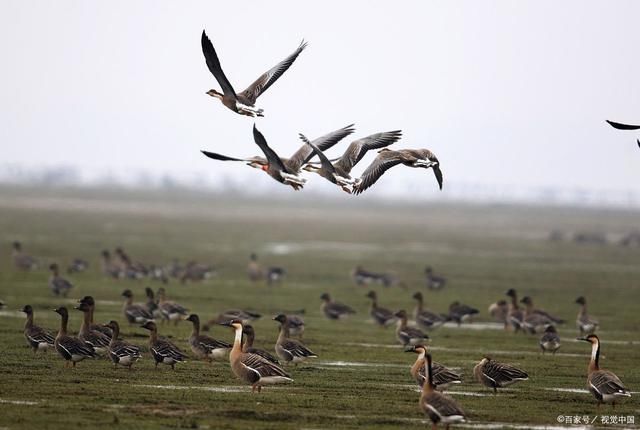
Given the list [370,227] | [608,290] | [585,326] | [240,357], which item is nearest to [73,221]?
[370,227]

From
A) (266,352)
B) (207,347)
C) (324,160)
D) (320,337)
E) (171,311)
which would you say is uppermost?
(324,160)

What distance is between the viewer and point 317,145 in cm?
2103

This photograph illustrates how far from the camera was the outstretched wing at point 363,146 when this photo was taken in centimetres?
2064

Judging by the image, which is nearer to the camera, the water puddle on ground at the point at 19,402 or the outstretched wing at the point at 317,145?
the water puddle on ground at the point at 19,402

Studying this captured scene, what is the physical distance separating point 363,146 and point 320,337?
741 cm

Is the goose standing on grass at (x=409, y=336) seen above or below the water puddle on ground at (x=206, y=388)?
above

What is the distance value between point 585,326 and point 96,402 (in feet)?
52.9

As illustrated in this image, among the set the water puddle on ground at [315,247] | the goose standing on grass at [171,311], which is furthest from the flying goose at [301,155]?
the water puddle on ground at [315,247]

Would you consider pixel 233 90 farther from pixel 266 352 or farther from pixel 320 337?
pixel 320 337

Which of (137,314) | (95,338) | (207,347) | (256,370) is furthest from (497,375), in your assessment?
(137,314)

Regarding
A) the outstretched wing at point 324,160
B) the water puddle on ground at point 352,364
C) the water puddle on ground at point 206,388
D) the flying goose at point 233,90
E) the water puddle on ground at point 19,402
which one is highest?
the flying goose at point 233,90

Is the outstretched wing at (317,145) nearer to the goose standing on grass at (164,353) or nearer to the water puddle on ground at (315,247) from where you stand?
the goose standing on grass at (164,353)

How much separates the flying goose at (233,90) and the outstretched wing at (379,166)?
225cm

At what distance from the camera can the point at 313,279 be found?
45938 millimetres
